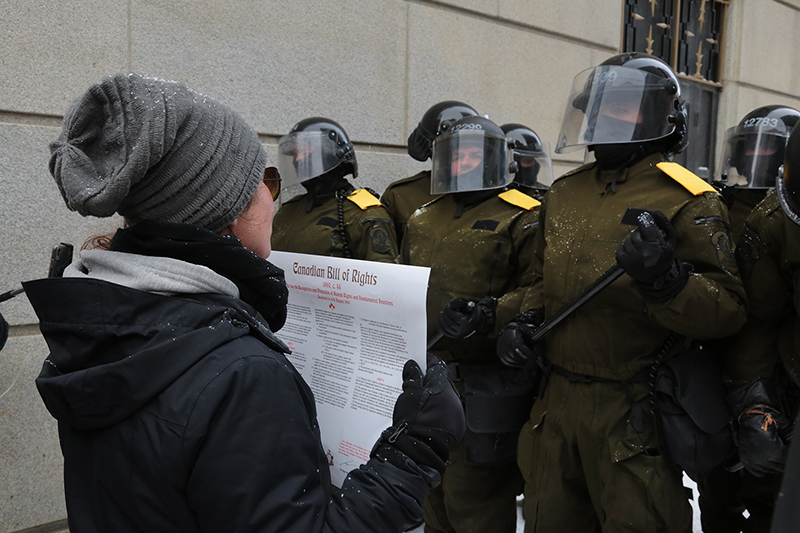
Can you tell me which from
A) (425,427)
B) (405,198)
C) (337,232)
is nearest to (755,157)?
(405,198)

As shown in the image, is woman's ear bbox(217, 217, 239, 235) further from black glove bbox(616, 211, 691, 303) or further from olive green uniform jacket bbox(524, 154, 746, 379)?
olive green uniform jacket bbox(524, 154, 746, 379)

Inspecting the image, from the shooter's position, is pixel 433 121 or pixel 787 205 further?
pixel 433 121

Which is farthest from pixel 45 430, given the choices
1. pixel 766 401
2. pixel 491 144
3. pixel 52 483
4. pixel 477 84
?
pixel 477 84

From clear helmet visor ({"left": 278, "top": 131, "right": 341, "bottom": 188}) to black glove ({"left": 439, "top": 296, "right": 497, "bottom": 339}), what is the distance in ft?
4.36

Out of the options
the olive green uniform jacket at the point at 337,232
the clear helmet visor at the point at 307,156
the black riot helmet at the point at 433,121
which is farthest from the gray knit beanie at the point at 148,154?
the black riot helmet at the point at 433,121

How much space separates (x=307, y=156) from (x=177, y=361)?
2.78 meters

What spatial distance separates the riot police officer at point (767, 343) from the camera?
2.12m

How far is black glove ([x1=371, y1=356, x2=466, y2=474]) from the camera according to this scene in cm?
114

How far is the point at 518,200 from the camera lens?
2.95 m

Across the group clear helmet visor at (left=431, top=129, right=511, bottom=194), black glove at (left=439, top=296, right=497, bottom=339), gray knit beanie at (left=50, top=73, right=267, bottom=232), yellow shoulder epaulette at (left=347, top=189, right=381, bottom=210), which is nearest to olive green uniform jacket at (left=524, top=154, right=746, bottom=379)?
black glove at (left=439, top=296, right=497, bottom=339)

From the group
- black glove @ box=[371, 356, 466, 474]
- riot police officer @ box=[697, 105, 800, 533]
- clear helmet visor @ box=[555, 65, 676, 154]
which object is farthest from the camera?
riot police officer @ box=[697, 105, 800, 533]

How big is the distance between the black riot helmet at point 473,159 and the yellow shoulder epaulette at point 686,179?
85 centimetres

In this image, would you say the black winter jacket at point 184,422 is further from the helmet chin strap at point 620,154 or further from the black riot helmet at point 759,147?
the black riot helmet at point 759,147

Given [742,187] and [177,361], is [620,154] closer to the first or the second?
[742,187]
